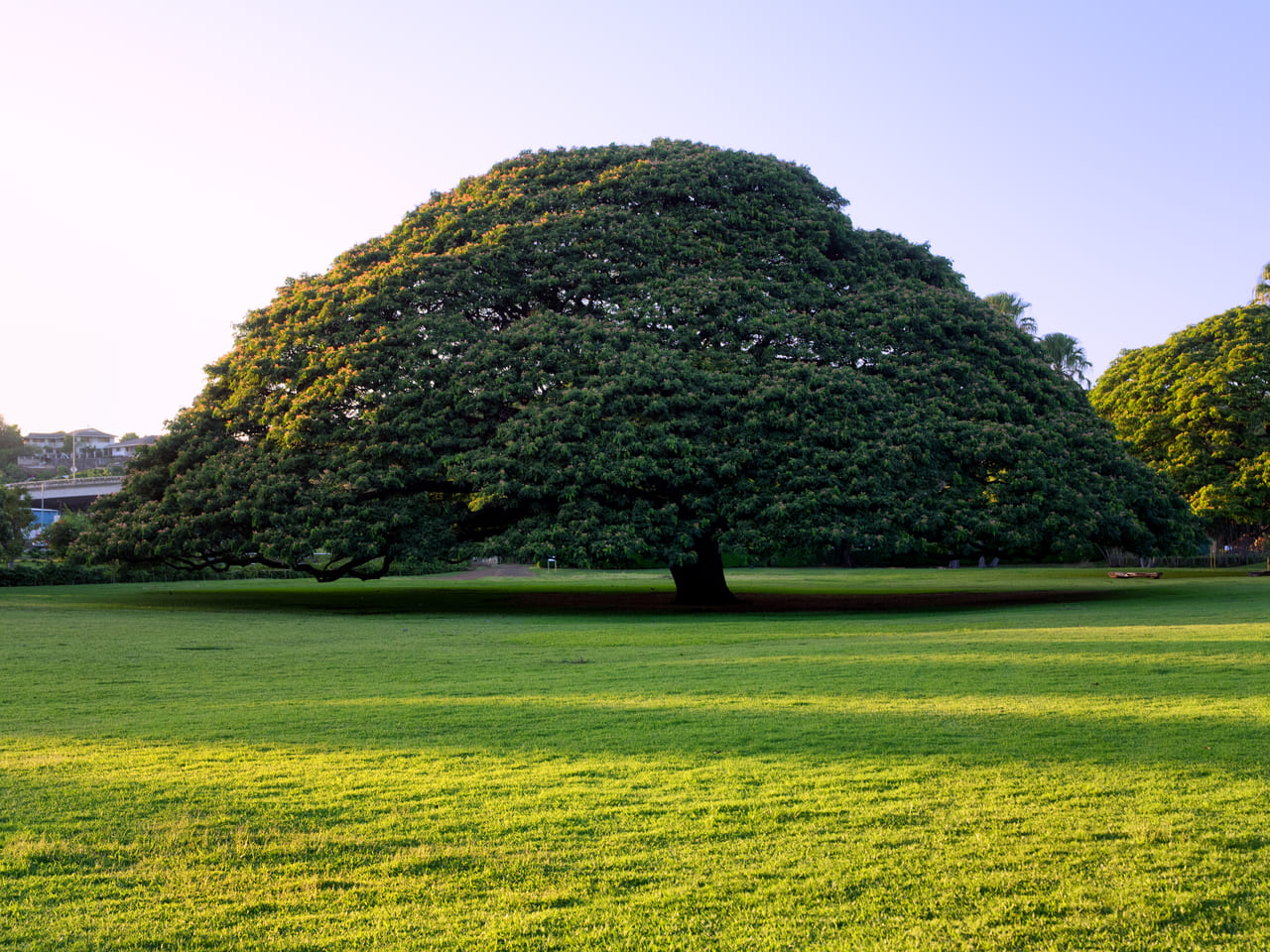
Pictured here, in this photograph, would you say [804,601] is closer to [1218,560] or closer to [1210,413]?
[1210,413]

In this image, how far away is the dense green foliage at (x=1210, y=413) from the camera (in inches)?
1384

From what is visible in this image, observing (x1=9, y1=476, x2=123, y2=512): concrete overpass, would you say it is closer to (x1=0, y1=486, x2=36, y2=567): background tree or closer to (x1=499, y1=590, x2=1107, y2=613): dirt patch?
(x1=0, y1=486, x2=36, y2=567): background tree

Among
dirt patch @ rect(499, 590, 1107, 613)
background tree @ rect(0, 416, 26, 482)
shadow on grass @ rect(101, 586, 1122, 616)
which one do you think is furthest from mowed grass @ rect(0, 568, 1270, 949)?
background tree @ rect(0, 416, 26, 482)

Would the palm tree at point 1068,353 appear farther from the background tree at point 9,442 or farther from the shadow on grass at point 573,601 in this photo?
the background tree at point 9,442

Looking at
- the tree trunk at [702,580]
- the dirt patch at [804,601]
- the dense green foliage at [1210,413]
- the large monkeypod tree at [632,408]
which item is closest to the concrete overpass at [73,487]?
the large monkeypod tree at [632,408]

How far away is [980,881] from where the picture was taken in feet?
15.3

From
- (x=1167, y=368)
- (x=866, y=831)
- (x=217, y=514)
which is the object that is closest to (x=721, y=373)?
(x=217, y=514)

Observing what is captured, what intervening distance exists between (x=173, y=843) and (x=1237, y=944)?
16.9 feet

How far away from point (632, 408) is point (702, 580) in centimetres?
620

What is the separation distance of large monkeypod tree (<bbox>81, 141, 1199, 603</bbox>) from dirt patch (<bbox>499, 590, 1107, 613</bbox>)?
4.75 feet

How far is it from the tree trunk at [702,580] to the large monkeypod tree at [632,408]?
3.3 inches

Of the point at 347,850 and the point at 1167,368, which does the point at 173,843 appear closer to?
the point at 347,850

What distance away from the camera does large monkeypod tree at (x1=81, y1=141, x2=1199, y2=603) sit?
2175 cm

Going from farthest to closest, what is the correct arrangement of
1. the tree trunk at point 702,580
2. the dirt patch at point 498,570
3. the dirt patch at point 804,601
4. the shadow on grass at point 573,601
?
the dirt patch at point 498,570 < the tree trunk at point 702,580 < the dirt patch at point 804,601 < the shadow on grass at point 573,601
